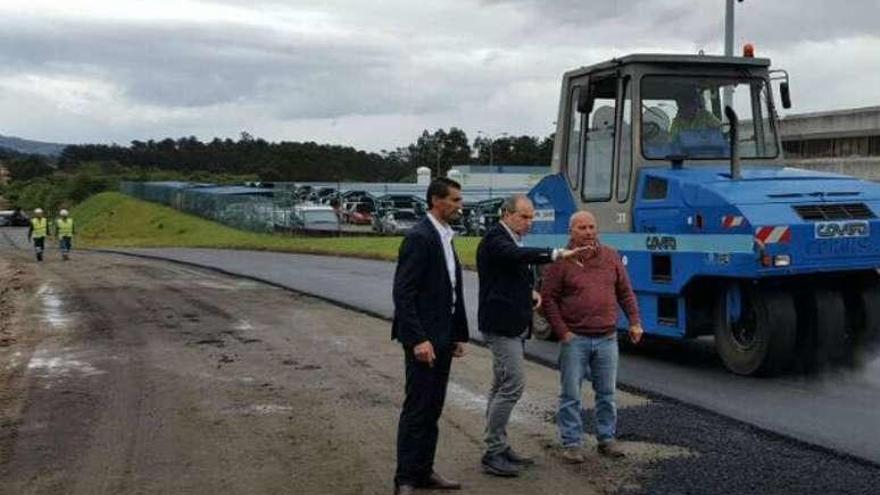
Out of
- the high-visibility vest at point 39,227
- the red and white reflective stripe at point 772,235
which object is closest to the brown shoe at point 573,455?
the red and white reflective stripe at point 772,235

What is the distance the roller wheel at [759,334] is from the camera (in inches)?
370

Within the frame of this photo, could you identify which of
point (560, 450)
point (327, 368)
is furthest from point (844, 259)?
point (327, 368)

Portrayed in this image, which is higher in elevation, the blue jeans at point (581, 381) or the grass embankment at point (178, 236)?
the blue jeans at point (581, 381)

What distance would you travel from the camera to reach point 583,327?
6.79 metres

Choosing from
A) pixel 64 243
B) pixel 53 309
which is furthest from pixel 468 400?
pixel 64 243

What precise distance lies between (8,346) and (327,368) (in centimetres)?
435

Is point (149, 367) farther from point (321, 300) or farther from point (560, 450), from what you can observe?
point (321, 300)

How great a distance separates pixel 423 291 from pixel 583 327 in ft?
4.29

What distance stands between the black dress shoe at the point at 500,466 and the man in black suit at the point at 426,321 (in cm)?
37

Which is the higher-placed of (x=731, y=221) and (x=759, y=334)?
(x=731, y=221)

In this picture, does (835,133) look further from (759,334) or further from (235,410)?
(235,410)

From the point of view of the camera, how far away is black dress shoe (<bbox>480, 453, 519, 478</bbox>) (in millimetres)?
6387

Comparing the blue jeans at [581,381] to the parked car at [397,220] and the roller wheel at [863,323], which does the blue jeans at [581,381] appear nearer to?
the roller wheel at [863,323]

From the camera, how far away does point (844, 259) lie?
9344mm
